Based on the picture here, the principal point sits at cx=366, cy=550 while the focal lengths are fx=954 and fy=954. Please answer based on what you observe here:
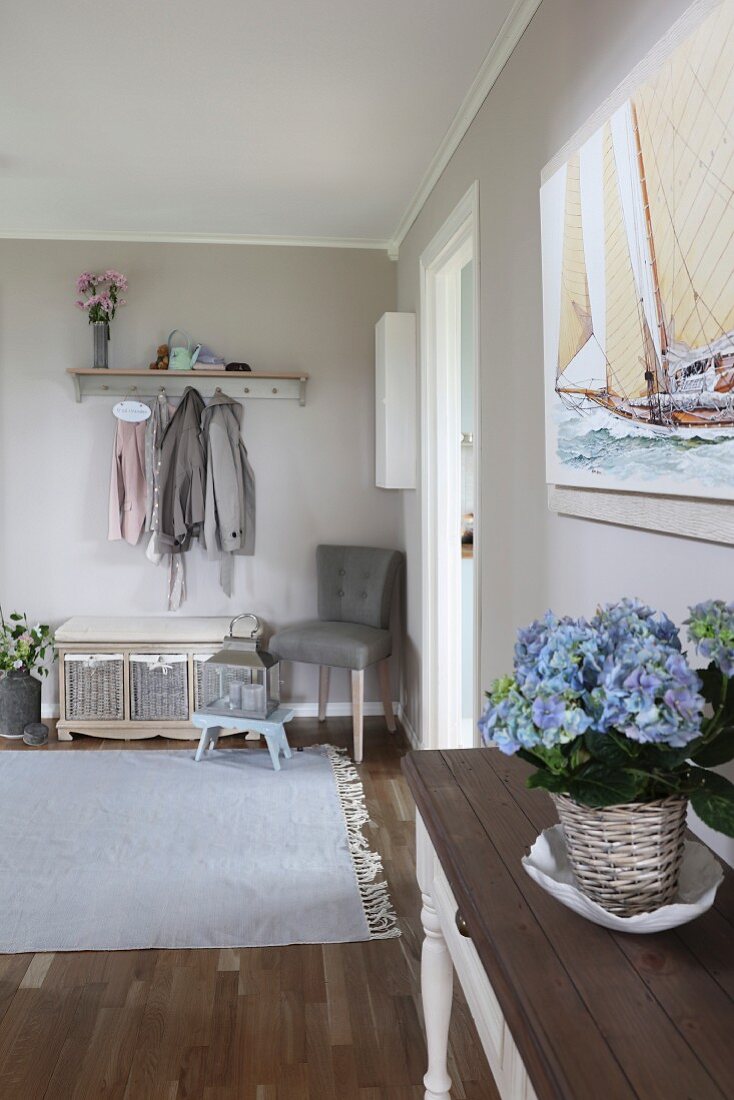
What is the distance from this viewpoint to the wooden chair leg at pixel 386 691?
16.1 ft

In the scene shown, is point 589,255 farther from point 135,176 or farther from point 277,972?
point 135,176

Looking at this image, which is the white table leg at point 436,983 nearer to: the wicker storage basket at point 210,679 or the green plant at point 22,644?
the wicker storage basket at point 210,679

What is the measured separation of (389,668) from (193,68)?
3.08 m

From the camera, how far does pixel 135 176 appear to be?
403cm

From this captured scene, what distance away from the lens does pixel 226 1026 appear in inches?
92.7

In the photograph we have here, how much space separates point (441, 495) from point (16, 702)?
7.85 feet

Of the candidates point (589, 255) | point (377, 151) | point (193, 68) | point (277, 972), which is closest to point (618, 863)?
point (589, 255)

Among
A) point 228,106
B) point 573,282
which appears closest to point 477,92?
point 228,106

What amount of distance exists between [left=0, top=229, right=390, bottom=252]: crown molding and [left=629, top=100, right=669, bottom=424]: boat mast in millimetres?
3531

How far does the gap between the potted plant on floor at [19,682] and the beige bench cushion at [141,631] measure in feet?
0.51

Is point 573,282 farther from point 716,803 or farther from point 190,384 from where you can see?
point 190,384

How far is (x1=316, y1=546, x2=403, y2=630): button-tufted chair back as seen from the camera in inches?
192

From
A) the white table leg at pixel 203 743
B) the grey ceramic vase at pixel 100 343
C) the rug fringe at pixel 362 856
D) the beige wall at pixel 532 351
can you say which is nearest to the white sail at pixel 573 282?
the beige wall at pixel 532 351

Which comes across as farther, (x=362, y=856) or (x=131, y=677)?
(x=131, y=677)
